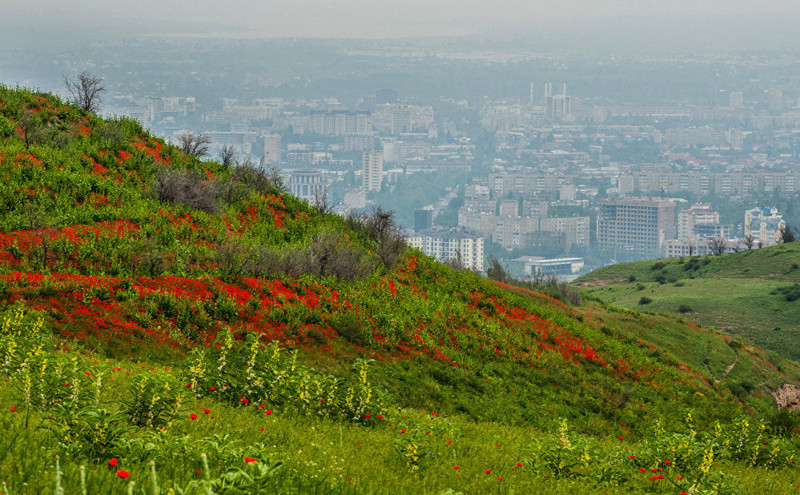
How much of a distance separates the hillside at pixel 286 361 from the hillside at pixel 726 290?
15.9 m

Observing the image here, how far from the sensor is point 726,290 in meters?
57.0

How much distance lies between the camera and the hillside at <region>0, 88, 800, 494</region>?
7027 mm

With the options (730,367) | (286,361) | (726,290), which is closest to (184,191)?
(286,361)

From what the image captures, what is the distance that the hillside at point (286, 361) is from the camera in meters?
7.03

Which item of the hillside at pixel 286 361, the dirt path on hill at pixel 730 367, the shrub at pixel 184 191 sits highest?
the shrub at pixel 184 191

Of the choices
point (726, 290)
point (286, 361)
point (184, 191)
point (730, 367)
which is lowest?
point (726, 290)

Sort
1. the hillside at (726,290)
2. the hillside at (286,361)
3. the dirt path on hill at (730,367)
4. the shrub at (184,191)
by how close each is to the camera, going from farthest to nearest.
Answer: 1. the hillside at (726,290)
2. the dirt path on hill at (730,367)
3. the shrub at (184,191)
4. the hillside at (286,361)

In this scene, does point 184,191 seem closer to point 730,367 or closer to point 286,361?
point 286,361

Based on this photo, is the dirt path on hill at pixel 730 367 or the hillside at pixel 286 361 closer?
the hillside at pixel 286 361

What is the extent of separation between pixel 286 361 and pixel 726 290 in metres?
51.4

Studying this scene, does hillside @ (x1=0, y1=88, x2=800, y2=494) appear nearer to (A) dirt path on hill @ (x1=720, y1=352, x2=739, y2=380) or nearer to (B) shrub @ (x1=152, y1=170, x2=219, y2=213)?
(B) shrub @ (x1=152, y1=170, x2=219, y2=213)

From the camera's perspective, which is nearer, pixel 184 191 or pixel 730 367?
pixel 184 191

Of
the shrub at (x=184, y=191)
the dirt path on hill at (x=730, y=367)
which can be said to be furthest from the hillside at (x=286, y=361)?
the dirt path on hill at (x=730, y=367)

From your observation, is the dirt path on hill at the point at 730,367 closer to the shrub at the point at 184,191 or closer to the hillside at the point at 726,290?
the hillside at the point at 726,290
